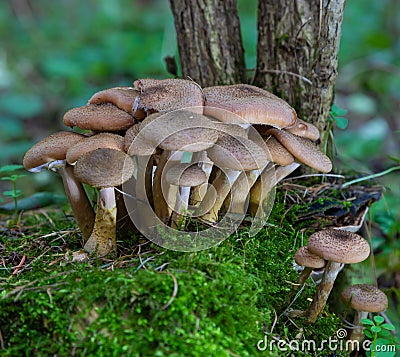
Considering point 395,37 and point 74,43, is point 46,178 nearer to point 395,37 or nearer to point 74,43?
point 74,43

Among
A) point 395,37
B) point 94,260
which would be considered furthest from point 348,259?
point 395,37

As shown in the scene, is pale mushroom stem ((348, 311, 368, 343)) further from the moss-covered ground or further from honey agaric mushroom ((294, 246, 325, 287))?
honey agaric mushroom ((294, 246, 325, 287))

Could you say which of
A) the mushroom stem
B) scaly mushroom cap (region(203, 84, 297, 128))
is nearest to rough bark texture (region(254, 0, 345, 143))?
scaly mushroom cap (region(203, 84, 297, 128))

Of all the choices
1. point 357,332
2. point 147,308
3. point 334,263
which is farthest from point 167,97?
point 357,332

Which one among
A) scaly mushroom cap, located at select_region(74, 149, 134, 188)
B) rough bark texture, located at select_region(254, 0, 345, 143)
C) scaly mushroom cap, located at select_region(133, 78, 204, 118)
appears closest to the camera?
scaly mushroom cap, located at select_region(74, 149, 134, 188)

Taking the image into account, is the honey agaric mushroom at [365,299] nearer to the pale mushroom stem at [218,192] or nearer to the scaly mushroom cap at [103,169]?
the pale mushroom stem at [218,192]

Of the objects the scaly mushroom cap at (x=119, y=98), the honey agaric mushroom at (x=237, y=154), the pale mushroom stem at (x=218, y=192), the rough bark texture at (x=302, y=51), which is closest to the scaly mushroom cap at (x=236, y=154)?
the honey agaric mushroom at (x=237, y=154)
